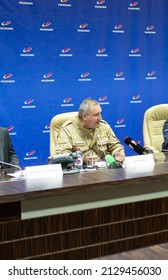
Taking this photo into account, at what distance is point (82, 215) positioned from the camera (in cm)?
192

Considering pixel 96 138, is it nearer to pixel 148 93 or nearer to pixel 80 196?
pixel 80 196

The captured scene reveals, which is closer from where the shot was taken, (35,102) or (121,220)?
(121,220)

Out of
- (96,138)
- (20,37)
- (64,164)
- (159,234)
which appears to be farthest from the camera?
(20,37)

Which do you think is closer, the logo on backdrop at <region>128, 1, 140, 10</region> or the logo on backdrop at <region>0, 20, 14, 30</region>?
the logo on backdrop at <region>0, 20, 14, 30</region>

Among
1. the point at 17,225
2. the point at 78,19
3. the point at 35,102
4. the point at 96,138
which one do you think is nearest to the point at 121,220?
the point at 17,225

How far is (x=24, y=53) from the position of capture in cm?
445

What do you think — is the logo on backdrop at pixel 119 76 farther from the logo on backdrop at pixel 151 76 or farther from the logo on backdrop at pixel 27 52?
the logo on backdrop at pixel 27 52

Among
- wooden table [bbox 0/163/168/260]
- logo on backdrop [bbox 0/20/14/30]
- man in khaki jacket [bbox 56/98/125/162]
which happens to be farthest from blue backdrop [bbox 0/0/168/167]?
wooden table [bbox 0/163/168/260]

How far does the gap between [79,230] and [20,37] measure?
301 centimetres

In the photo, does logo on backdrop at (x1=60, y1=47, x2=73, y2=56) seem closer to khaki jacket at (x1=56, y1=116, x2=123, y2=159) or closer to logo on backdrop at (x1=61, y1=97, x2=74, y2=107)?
logo on backdrop at (x1=61, y1=97, x2=74, y2=107)

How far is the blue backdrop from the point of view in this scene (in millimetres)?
4426

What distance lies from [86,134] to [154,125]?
89 centimetres

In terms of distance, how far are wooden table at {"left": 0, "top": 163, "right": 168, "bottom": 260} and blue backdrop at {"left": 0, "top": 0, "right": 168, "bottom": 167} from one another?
96.4 inches

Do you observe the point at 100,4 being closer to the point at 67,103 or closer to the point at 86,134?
the point at 67,103
